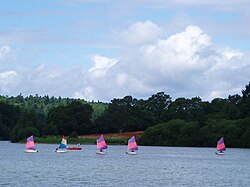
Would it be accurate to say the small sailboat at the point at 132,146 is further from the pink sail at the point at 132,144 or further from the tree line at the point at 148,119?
the tree line at the point at 148,119

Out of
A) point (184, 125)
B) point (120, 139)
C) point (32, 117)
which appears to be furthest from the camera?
point (32, 117)

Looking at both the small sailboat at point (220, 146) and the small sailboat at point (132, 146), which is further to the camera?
the small sailboat at point (220, 146)

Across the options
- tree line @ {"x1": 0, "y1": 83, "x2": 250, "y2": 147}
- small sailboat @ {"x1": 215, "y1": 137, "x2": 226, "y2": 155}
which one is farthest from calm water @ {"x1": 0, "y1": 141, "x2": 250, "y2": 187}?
tree line @ {"x1": 0, "y1": 83, "x2": 250, "y2": 147}

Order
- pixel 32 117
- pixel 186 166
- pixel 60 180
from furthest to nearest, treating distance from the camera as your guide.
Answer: pixel 32 117
pixel 186 166
pixel 60 180

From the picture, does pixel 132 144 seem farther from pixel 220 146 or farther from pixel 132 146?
pixel 220 146

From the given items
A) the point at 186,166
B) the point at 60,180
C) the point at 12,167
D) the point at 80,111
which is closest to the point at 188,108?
the point at 80,111

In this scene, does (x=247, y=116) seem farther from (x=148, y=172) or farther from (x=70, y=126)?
(x=148, y=172)

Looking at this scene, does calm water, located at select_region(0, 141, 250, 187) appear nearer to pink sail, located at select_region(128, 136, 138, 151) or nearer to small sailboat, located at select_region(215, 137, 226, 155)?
pink sail, located at select_region(128, 136, 138, 151)

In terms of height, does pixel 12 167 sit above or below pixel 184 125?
below

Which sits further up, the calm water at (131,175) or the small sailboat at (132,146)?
the small sailboat at (132,146)

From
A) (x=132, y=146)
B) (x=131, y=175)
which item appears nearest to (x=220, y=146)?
(x=132, y=146)

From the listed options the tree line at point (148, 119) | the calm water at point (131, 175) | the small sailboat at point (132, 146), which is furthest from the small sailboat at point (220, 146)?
the tree line at point (148, 119)

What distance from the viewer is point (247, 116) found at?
16012cm

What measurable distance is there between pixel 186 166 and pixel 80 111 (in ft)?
335
